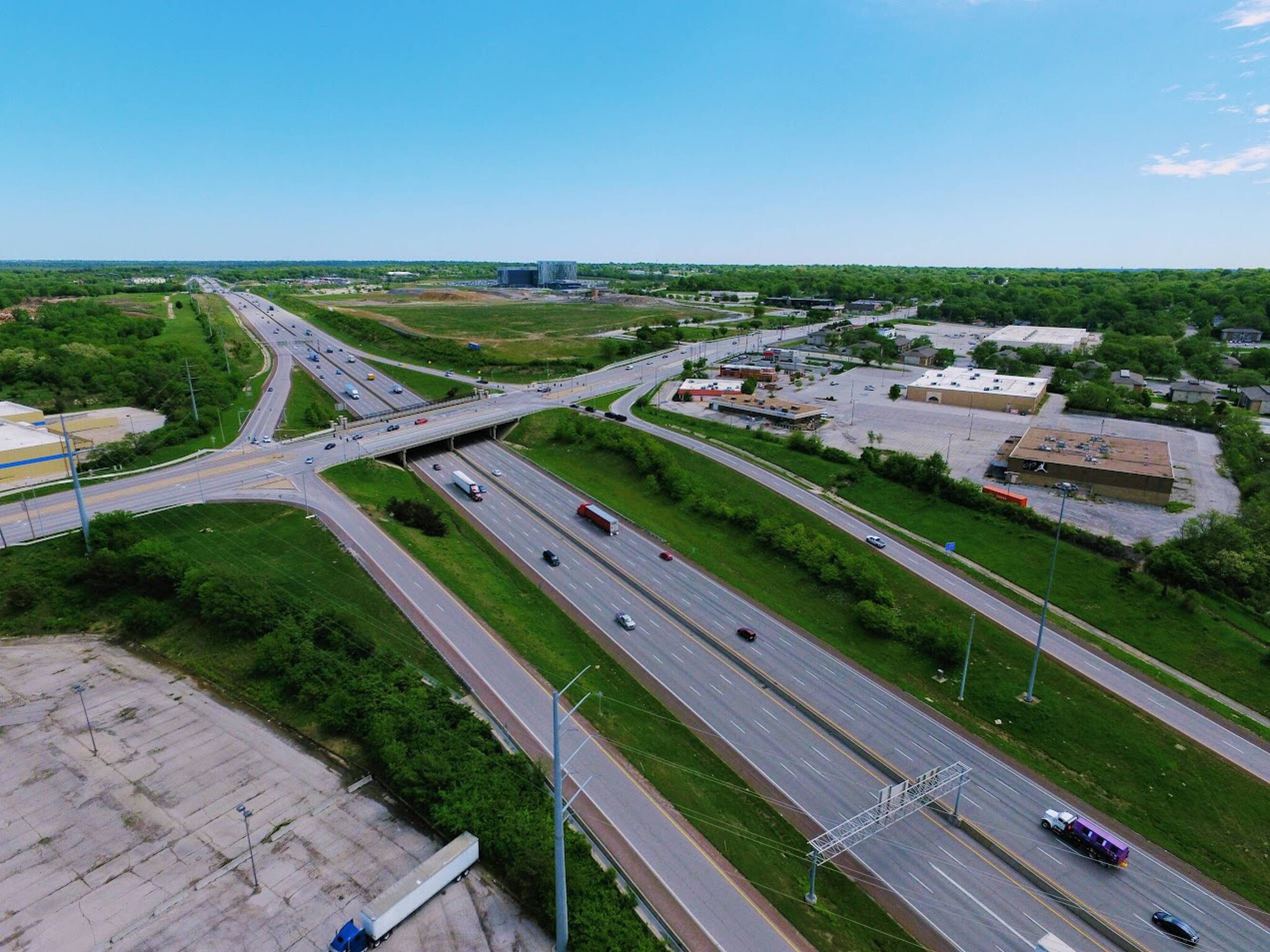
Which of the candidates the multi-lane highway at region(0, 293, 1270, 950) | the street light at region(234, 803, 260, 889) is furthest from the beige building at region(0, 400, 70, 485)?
the street light at region(234, 803, 260, 889)

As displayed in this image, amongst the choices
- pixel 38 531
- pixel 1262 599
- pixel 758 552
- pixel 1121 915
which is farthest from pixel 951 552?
pixel 38 531

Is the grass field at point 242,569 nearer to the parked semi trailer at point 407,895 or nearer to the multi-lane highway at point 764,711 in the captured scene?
the multi-lane highway at point 764,711

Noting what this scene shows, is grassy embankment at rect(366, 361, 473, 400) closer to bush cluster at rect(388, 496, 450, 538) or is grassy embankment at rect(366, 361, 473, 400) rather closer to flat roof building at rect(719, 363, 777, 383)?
bush cluster at rect(388, 496, 450, 538)

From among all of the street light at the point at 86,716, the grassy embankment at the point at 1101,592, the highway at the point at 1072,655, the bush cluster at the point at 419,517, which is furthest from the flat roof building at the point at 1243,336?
the street light at the point at 86,716

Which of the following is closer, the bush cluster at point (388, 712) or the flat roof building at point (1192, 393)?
the bush cluster at point (388, 712)

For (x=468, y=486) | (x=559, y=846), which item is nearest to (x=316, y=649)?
(x=559, y=846)

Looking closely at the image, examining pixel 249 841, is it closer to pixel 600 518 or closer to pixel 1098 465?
pixel 600 518

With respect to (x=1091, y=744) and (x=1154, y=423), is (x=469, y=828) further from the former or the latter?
(x=1154, y=423)
